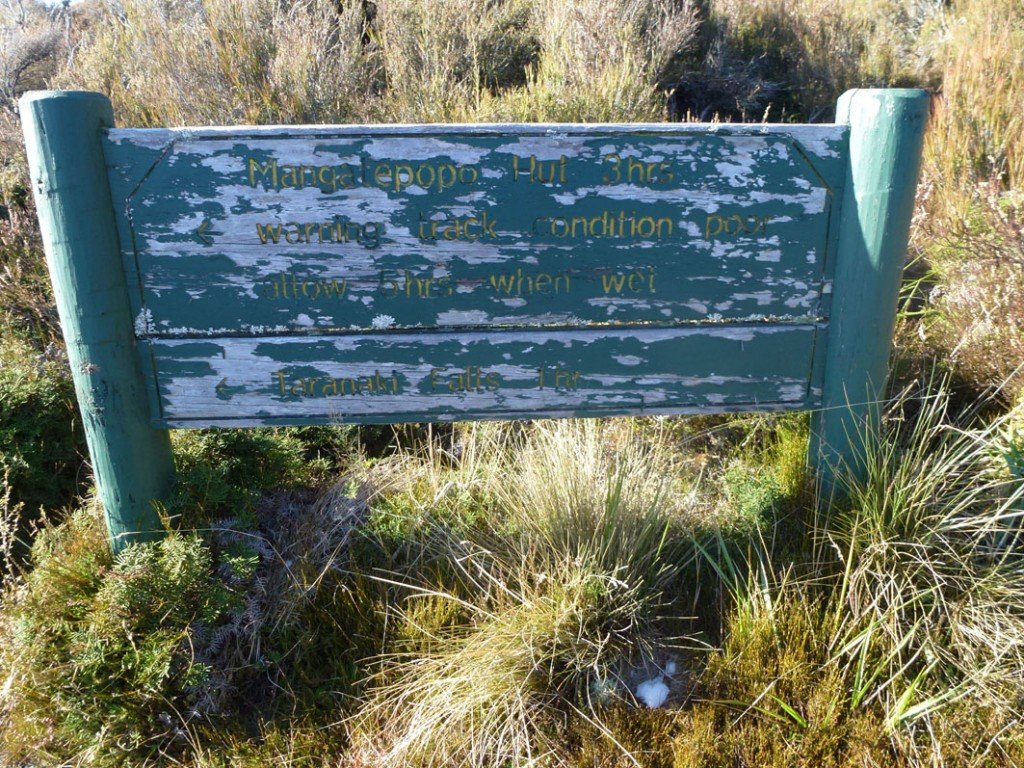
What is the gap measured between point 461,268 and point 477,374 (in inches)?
13.5

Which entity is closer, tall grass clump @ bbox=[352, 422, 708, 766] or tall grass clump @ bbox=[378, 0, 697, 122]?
tall grass clump @ bbox=[352, 422, 708, 766]

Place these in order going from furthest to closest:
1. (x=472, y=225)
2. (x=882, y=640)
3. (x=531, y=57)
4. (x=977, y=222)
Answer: (x=531, y=57) → (x=977, y=222) → (x=472, y=225) → (x=882, y=640)

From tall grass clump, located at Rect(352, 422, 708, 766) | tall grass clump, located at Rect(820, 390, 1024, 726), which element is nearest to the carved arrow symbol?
tall grass clump, located at Rect(352, 422, 708, 766)

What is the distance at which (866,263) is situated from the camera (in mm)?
2340

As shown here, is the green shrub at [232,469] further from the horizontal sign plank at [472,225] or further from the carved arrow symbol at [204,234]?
the carved arrow symbol at [204,234]

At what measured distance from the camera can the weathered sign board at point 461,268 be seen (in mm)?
2236

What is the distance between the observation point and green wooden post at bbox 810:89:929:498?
7.34 ft

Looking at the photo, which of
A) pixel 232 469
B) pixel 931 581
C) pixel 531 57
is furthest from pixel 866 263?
pixel 531 57

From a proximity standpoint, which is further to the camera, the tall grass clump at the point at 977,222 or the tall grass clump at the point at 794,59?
the tall grass clump at the point at 794,59

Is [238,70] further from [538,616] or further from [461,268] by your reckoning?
[538,616]

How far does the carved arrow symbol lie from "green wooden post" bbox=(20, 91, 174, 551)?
0.78ft

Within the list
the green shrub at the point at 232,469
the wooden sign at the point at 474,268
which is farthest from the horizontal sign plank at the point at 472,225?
the green shrub at the point at 232,469

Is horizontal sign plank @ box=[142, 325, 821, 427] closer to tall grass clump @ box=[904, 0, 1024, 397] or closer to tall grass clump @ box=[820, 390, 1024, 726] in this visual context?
tall grass clump @ box=[820, 390, 1024, 726]

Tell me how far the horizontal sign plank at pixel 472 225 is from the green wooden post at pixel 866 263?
0.06m
